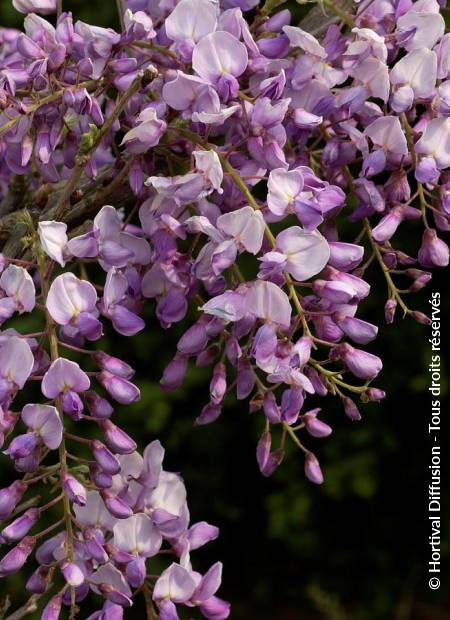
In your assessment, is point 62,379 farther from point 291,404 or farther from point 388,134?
point 388,134

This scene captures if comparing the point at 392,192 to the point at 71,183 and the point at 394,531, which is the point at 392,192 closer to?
the point at 71,183

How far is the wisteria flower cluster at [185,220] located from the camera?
2.98ft

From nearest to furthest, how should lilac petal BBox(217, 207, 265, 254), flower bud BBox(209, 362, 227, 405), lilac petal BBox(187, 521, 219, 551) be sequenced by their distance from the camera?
lilac petal BBox(217, 207, 265, 254), flower bud BBox(209, 362, 227, 405), lilac petal BBox(187, 521, 219, 551)

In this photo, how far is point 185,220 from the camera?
0.99 meters

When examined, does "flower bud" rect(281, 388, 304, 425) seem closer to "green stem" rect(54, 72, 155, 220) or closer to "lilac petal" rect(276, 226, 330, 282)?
"lilac petal" rect(276, 226, 330, 282)

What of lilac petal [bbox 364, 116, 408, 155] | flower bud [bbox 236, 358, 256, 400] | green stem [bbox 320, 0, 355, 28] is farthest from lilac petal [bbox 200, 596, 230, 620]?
green stem [bbox 320, 0, 355, 28]

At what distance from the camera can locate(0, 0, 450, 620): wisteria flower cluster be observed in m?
0.91

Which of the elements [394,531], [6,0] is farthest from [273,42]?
[394,531]

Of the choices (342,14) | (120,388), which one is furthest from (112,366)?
(342,14)

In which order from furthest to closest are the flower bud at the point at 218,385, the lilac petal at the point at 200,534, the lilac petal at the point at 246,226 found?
the lilac petal at the point at 200,534
the flower bud at the point at 218,385
the lilac petal at the point at 246,226

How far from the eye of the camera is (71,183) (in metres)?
0.96

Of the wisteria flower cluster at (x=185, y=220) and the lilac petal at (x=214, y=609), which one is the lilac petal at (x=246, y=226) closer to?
the wisteria flower cluster at (x=185, y=220)

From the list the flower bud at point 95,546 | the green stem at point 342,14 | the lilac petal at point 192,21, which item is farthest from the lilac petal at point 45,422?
the green stem at point 342,14

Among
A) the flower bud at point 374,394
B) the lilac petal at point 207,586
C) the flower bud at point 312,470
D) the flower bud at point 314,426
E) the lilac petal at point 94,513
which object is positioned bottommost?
the lilac petal at point 207,586
